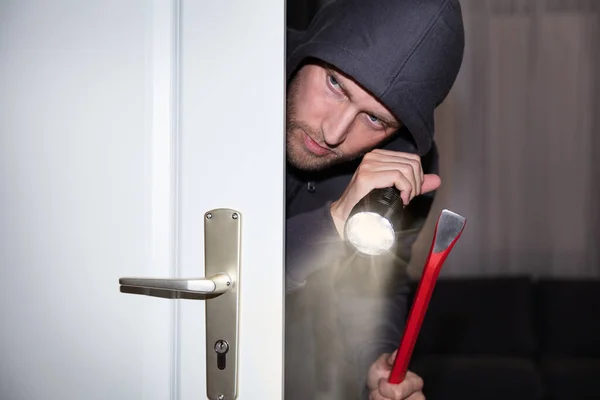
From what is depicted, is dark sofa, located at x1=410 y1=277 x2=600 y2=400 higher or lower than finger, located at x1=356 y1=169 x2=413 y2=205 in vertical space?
lower

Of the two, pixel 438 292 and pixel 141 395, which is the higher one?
pixel 438 292

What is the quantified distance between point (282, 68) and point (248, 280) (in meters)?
0.33

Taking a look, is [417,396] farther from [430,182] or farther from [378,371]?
[430,182]

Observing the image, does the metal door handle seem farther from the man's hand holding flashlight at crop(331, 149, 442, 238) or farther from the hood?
the hood

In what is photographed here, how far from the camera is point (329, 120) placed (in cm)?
96

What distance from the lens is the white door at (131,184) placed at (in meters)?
0.95

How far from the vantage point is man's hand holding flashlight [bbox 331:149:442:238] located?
929 millimetres

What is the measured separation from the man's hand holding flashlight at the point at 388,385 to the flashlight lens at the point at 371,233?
0.17m

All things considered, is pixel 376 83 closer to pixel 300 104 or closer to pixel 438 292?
pixel 300 104

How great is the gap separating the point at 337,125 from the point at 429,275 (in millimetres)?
270

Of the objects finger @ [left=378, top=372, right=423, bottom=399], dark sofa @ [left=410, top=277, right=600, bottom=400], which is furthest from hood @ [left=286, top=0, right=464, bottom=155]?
finger @ [left=378, top=372, right=423, bottom=399]

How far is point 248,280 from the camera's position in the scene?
3.13 feet

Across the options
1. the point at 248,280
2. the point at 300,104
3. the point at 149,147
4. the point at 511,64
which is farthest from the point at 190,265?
the point at 511,64

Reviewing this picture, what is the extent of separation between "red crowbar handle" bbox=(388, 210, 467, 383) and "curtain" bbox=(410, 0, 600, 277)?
25mm
